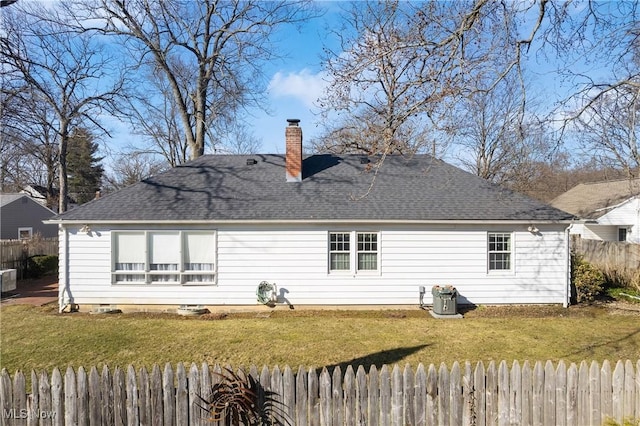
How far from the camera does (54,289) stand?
614 inches

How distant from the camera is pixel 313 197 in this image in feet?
42.5

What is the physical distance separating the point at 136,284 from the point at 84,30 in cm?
1647

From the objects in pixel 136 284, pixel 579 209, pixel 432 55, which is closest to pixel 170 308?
pixel 136 284

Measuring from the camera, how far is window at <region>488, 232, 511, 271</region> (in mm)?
12219

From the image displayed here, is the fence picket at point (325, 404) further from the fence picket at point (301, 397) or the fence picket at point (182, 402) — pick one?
the fence picket at point (182, 402)

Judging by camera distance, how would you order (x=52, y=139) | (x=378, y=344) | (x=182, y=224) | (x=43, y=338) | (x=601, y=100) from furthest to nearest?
(x=52, y=139), (x=182, y=224), (x=43, y=338), (x=378, y=344), (x=601, y=100)

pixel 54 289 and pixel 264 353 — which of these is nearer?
pixel 264 353

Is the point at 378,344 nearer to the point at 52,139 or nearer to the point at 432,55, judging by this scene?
the point at 432,55

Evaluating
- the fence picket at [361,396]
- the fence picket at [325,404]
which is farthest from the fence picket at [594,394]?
the fence picket at [325,404]

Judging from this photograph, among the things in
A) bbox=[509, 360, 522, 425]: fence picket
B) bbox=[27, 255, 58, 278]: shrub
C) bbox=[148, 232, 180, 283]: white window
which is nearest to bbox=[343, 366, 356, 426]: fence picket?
bbox=[509, 360, 522, 425]: fence picket

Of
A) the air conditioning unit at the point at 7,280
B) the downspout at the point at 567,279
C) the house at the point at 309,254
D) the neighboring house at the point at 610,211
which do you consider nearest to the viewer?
the house at the point at 309,254

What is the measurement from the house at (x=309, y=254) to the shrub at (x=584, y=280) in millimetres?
598

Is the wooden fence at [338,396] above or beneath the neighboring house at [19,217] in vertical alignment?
beneath

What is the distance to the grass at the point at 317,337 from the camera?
7723 millimetres
